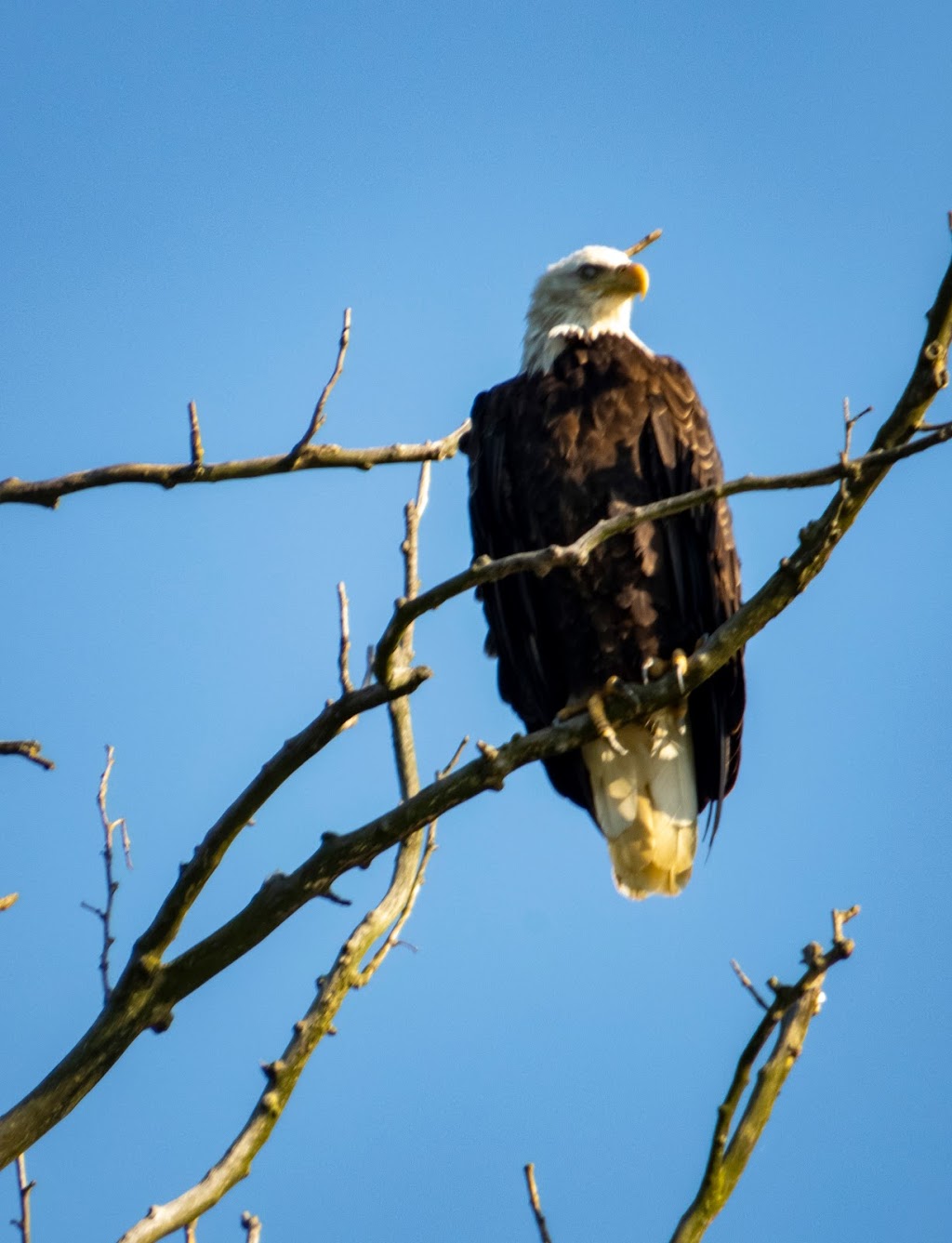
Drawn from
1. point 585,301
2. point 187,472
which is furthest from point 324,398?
point 585,301

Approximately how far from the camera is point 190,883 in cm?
301

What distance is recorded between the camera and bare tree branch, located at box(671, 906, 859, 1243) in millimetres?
2906

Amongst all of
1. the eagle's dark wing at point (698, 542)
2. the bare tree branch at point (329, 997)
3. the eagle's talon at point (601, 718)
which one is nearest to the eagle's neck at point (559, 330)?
the eagle's dark wing at point (698, 542)

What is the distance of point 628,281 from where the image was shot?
5.59 m

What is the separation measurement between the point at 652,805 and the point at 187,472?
8.00 ft

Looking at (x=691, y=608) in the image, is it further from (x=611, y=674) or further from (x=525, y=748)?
(x=525, y=748)

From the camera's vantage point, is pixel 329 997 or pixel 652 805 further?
pixel 652 805

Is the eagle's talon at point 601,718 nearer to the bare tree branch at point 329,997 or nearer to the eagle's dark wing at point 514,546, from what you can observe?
the eagle's dark wing at point 514,546

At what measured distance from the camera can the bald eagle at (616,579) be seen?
15.9ft

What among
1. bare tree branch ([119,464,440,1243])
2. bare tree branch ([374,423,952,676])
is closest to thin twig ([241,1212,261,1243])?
bare tree branch ([119,464,440,1243])

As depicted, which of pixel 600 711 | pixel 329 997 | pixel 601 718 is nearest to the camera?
pixel 329 997

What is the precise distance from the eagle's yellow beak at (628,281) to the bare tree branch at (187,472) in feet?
7.93

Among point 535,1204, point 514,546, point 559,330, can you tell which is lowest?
point 535,1204

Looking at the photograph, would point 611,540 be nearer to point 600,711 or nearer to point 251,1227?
point 600,711
